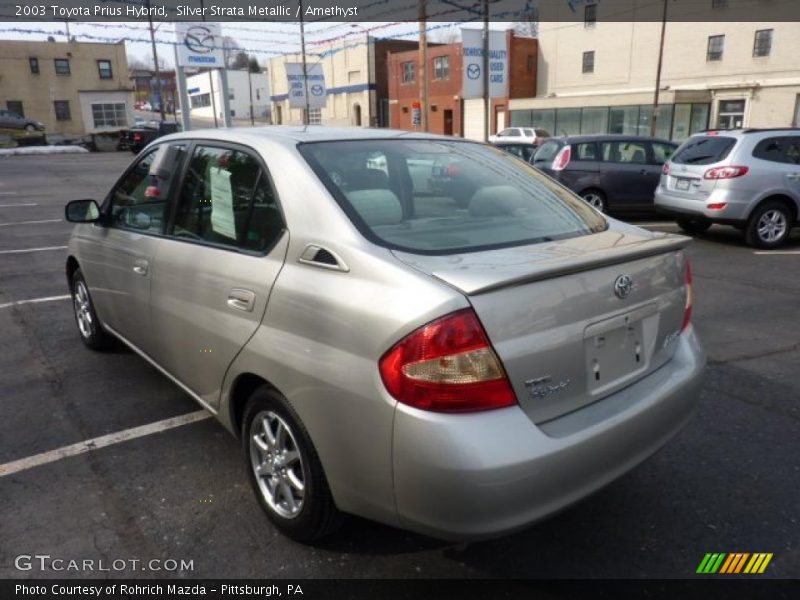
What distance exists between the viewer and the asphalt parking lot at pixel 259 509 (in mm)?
2523

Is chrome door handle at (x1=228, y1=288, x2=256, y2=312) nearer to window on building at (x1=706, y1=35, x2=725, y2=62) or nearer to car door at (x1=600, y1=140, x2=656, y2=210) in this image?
car door at (x1=600, y1=140, x2=656, y2=210)

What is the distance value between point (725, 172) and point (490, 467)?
8.24 meters

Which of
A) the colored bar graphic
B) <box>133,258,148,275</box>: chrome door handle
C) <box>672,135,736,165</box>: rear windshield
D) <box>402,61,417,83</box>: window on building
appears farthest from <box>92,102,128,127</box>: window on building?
the colored bar graphic

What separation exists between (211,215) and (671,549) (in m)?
2.53

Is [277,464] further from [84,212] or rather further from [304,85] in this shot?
[304,85]

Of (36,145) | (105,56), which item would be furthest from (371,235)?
(105,56)

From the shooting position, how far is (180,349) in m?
3.18

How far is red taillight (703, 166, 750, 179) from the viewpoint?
8.58m

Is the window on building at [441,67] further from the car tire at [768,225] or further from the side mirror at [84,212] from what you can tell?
the side mirror at [84,212]

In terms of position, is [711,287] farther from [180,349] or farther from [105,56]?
[105,56]

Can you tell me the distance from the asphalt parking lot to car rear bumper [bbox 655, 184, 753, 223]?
4.35 meters

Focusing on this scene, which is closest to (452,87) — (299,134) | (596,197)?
(596,197)

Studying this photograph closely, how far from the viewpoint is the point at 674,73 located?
37.1 meters

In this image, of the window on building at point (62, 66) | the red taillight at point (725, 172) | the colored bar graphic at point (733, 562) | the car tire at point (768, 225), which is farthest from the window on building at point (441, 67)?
the colored bar graphic at point (733, 562)
